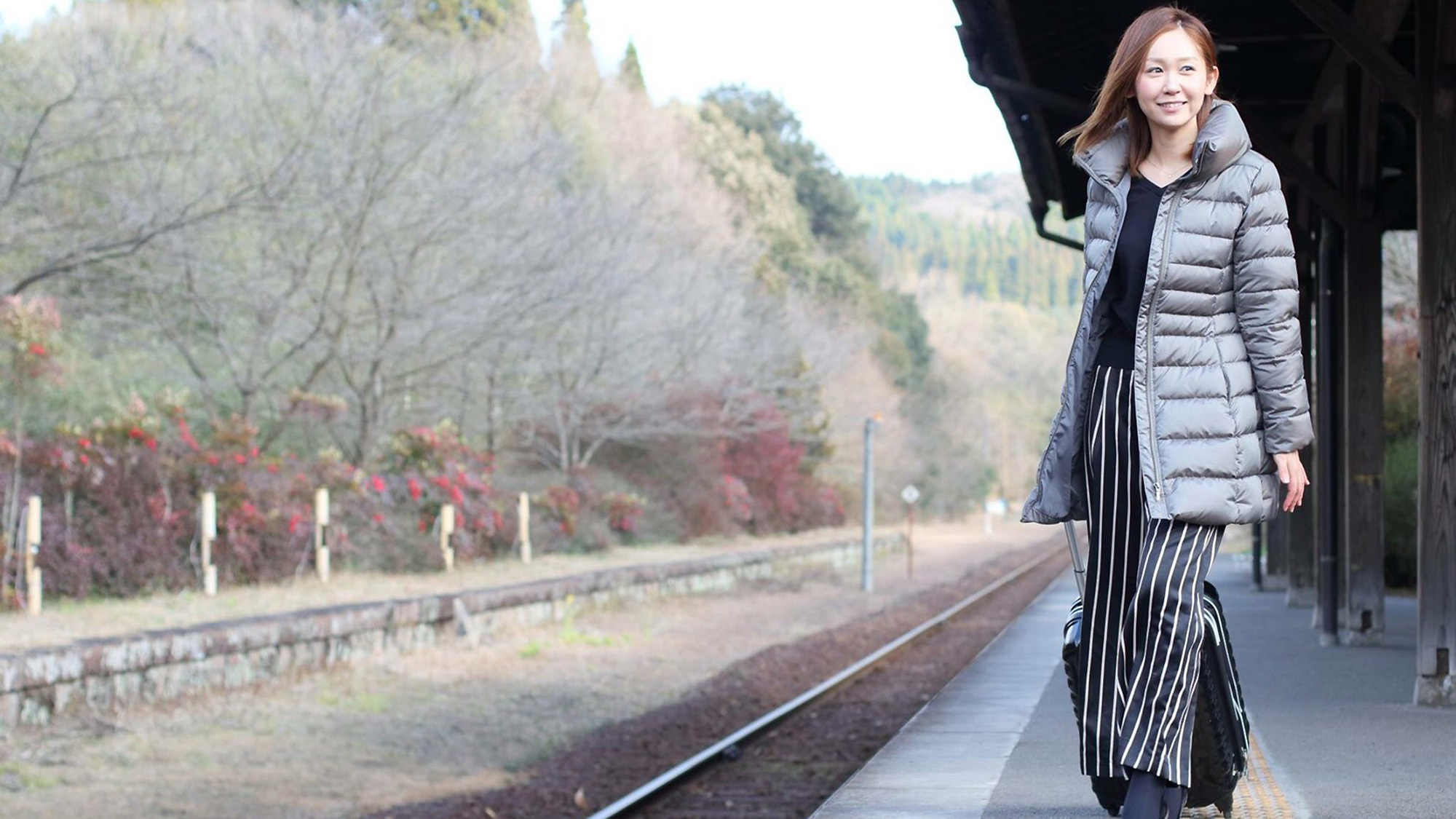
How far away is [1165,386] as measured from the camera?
11.6 feet

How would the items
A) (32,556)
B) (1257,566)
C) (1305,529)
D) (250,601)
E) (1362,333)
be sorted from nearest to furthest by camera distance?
1. (1362,333)
2. (32,556)
3. (1305,529)
4. (250,601)
5. (1257,566)

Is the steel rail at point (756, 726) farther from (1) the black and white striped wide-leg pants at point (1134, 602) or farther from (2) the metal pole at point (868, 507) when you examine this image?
(2) the metal pole at point (868, 507)

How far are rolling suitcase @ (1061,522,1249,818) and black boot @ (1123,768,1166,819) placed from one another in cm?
13

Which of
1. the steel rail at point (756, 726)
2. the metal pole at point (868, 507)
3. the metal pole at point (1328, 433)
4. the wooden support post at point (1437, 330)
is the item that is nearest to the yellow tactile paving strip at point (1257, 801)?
the wooden support post at point (1437, 330)

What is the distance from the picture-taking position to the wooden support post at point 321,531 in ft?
62.5

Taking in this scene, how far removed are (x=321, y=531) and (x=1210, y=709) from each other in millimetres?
16312

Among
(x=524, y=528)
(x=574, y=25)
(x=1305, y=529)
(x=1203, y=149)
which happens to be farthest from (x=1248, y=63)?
(x=574, y=25)

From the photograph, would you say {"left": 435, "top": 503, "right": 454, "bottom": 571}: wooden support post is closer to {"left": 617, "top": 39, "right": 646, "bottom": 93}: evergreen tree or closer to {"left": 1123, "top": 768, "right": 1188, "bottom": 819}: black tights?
{"left": 1123, "top": 768, "right": 1188, "bottom": 819}: black tights

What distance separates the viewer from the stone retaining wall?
1010cm

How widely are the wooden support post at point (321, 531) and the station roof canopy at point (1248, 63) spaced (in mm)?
9187

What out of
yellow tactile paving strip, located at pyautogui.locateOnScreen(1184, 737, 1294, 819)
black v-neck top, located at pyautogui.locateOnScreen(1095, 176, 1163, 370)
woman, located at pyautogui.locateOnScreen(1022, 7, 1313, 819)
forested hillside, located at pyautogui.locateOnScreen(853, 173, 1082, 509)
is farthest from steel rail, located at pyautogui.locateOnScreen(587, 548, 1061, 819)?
forested hillside, located at pyautogui.locateOnScreen(853, 173, 1082, 509)

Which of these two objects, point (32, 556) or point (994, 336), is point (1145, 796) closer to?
point (32, 556)

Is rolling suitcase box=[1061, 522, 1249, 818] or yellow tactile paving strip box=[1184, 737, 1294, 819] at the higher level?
rolling suitcase box=[1061, 522, 1249, 818]

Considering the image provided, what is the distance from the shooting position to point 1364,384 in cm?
1005
